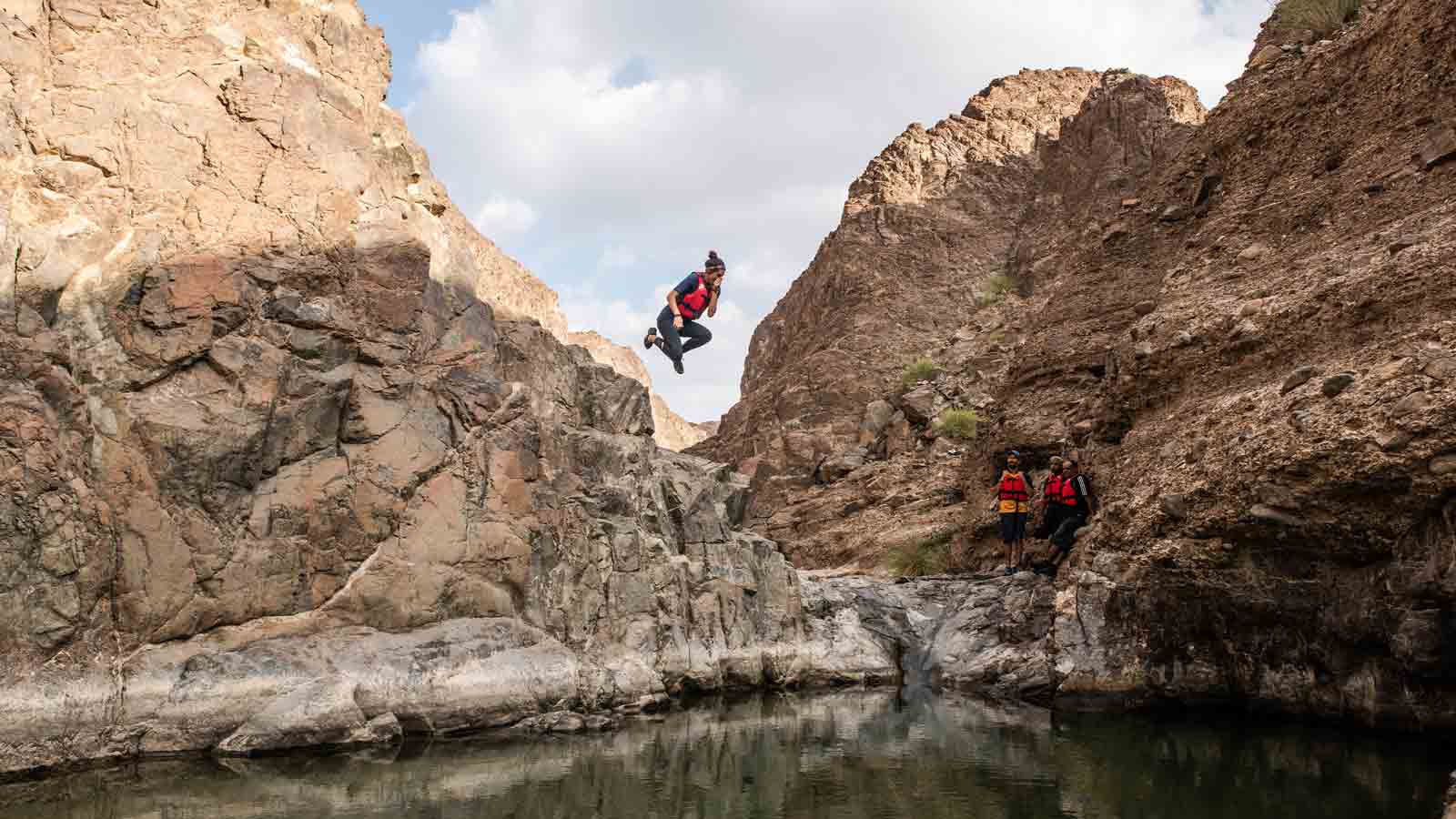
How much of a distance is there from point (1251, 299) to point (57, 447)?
1543cm

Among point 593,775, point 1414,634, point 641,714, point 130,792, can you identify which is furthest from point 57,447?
point 1414,634

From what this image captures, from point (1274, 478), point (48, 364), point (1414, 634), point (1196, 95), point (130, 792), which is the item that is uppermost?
point (1196, 95)

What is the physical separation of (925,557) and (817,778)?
1410 cm

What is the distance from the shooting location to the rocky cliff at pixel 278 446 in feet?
39.1

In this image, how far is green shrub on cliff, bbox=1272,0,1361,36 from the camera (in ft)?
69.5

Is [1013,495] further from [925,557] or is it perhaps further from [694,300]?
[694,300]

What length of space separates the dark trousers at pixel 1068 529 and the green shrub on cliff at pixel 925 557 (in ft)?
15.7

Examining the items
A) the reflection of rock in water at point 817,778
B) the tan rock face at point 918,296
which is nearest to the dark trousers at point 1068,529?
the reflection of rock in water at point 817,778

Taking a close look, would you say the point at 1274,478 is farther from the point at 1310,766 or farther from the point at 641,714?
the point at 641,714

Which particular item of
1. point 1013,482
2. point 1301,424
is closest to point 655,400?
point 1013,482

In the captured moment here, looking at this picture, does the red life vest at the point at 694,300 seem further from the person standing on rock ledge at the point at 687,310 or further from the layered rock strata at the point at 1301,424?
the layered rock strata at the point at 1301,424

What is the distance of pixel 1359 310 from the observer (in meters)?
13.5

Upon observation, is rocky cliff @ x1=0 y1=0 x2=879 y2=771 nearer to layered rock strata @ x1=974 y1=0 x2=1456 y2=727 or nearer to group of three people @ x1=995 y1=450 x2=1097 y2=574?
group of three people @ x1=995 y1=450 x2=1097 y2=574

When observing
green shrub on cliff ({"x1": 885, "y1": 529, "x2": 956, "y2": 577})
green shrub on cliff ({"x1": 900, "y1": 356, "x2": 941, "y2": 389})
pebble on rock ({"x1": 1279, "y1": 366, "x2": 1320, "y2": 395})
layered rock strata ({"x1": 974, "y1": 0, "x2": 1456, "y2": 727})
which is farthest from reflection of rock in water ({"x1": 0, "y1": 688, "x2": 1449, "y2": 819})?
green shrub on cliff ({"x1": 900, "y1": 356, "x2": 941, "y2": 389})
